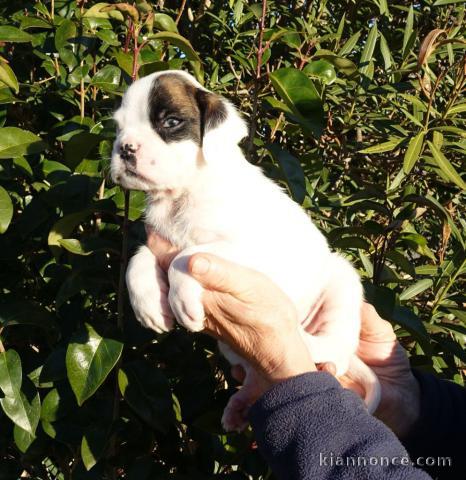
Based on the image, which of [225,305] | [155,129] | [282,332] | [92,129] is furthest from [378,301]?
[92,129]

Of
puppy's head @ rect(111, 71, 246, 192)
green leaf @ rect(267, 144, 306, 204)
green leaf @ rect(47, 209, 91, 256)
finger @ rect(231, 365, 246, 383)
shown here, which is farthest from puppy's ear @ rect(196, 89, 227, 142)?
finger @ rect(231, 365, 246, 383)

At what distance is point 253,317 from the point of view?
204 cm

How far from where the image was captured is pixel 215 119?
2295mm

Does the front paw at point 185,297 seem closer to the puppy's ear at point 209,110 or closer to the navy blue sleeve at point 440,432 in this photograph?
the puppy's ear at point 209,110

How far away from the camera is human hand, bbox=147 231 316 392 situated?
1934mm

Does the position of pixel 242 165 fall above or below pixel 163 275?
above

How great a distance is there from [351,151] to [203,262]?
1889 mm

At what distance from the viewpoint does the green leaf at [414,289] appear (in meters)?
2.84

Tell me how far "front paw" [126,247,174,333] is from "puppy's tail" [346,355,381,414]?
0.86 m

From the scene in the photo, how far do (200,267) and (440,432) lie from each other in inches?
45.3

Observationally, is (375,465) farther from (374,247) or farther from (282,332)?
(374,247)

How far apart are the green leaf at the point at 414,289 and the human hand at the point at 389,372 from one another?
0.20 meters

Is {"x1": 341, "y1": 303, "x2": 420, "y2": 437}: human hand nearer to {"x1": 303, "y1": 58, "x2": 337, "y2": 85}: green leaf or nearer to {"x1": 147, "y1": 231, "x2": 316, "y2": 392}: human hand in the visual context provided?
{"x1": 147, "y1": 231, "x2": 316, "y2": 392}: human hand

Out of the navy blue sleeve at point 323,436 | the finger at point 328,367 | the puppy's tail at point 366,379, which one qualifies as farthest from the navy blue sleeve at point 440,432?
the navy blue sleeve at point 323,436
